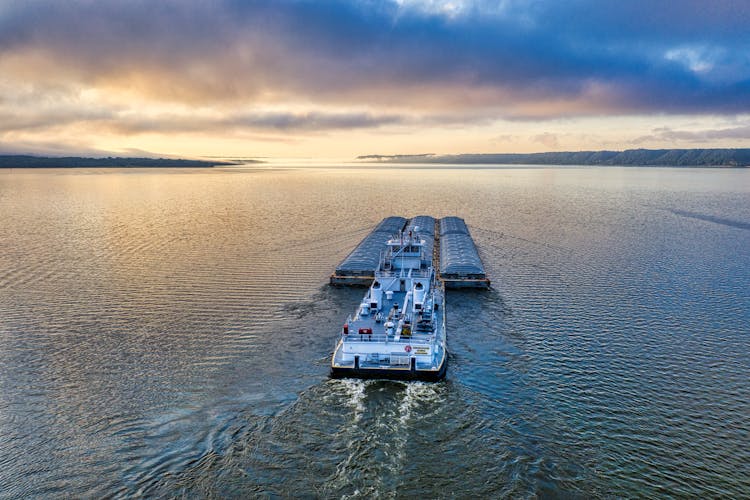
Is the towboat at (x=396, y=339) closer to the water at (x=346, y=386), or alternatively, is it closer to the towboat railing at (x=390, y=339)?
the towboat railing at (x=390, y=339)

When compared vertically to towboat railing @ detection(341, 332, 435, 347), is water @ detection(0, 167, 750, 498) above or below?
below

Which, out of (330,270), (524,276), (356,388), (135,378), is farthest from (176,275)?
(524,276)

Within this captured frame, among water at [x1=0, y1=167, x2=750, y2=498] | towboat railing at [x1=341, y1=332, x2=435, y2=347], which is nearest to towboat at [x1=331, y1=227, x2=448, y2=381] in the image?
towboat railing at [x1=341, y1=332, x2=435, y2=347]

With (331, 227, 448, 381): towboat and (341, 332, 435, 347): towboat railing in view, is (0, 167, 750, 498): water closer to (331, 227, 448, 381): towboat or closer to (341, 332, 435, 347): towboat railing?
(331, 227, 448, 381): towboat

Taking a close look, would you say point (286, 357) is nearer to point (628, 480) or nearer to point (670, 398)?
point (628, 480)

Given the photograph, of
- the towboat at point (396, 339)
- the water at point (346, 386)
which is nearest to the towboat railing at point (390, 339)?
the towboat at point (396, 339)

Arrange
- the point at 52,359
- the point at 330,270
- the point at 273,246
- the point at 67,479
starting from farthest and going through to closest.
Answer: the point at 273,246 < the point at 330,270 < the point at 52,359 < the point at 67,479
